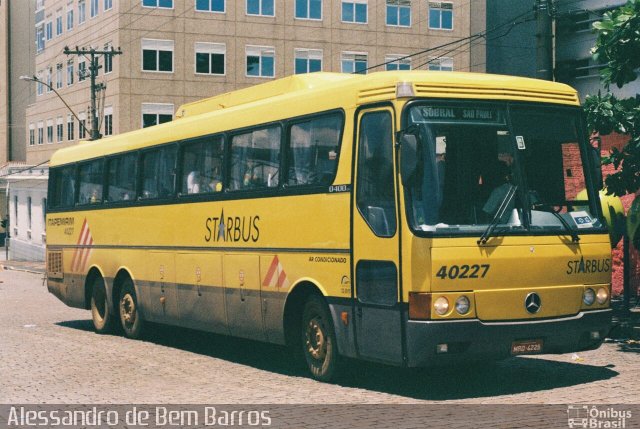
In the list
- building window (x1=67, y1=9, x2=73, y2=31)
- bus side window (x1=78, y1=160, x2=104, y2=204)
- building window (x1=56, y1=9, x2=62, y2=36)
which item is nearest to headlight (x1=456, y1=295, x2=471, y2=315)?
bus side window (x1=78, y1=160, x2=104, y2=204)

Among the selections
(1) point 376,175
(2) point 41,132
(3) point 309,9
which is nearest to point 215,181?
(1) point 376,175

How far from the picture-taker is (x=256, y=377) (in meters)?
12.6

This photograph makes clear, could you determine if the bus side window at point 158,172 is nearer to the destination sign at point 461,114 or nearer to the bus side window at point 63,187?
the bus side window at point 63,187

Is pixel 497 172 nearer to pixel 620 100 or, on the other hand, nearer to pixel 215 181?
pixel 215 181

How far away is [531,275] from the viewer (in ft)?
35.6

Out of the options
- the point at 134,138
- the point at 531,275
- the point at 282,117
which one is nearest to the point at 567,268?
the point at 531,275

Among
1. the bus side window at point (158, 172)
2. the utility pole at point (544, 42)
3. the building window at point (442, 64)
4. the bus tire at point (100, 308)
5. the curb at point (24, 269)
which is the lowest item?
the curb at point (24, 269)

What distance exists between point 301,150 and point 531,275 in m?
3.11

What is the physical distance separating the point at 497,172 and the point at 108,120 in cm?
5293

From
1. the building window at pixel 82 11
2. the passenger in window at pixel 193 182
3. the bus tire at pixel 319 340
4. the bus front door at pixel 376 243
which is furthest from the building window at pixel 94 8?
the bus front door at pixel 376 243

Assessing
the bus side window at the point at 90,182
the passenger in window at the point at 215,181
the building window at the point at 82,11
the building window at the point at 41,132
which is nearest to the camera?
the passenger in window at the point at 215,181

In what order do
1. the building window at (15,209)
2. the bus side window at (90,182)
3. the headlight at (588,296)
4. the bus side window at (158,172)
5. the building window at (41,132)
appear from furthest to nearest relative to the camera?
1. the building window at (41,132)
2. the building window at (15,209)
3. the bus side window at (90,182)
4. the bus side window at (158,172)
5. the headlight at (588,296)

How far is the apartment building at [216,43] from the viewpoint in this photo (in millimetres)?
61062

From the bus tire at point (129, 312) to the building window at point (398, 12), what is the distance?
50988 mm
